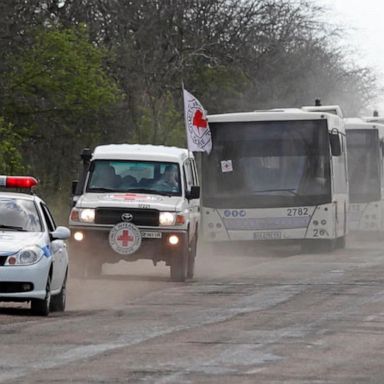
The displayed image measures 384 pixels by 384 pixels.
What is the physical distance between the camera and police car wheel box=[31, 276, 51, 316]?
16.5 meters

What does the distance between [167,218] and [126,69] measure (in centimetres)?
2476

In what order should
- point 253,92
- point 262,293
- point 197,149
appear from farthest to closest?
point 253,92
point 197,149
point 262,293

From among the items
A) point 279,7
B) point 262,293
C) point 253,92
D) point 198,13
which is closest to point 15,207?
point 262,293

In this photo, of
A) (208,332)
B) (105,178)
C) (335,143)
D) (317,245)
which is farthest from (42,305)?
(335,143)

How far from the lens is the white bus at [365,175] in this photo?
40.7 metres

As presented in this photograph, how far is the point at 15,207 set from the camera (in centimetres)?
1759

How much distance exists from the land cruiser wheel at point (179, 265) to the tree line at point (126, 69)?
33.9 feet

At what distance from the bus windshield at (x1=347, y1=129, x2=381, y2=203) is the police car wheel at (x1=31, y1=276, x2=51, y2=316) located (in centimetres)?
2504

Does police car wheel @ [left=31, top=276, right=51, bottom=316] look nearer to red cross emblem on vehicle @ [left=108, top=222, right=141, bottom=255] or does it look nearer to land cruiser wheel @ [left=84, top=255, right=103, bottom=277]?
red cross emblem on vehicle @ [left=108, top=222, right=141, bottom=255]

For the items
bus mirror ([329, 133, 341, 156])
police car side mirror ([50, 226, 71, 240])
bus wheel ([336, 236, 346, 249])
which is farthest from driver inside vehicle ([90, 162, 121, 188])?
bus wheel ([336, 236, 346, 249])

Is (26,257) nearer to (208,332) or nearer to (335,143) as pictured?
(208,332)

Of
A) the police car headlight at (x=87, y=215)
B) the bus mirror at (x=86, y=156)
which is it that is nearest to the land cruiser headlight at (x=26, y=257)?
the police car headlight at (x=87, y=215)

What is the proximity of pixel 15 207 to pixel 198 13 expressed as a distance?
3626 cm

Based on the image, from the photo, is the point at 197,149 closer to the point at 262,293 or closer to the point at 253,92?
the point at 262,293
